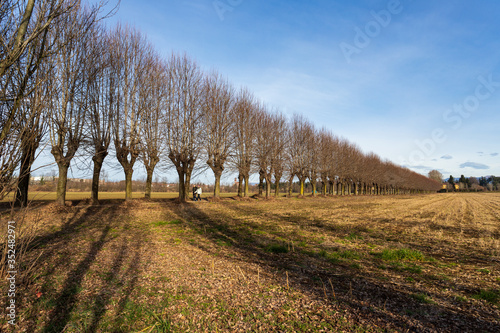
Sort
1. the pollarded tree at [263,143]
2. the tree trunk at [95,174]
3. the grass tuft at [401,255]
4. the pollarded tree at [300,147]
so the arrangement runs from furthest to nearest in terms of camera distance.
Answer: the pollarded tree at [300,147]
the pollarded tree at [263,143]
the tree trunk at [95,174]
the grass tuft at [401,255]

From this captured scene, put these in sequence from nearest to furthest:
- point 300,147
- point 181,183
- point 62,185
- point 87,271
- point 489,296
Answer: point 489,296 → point 87,271 → point 62,185 → point 181,183 → point 300,147

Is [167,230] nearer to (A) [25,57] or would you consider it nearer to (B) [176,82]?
(A) [25,57]

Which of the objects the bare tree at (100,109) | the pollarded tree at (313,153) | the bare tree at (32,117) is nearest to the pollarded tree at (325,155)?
the pollarded tree at (313,153)

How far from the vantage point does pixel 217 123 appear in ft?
90.8

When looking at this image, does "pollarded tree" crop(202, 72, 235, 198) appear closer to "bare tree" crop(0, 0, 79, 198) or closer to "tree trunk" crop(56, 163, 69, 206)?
"tree trunk" crop(56, 163, 69, 206)

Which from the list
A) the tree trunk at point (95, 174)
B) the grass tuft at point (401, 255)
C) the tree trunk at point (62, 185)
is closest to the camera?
the grass tuft at point (401, 255)

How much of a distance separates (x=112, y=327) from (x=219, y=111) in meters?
25.4

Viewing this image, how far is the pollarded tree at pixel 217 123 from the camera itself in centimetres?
2712

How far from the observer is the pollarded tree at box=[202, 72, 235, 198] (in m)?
27.1

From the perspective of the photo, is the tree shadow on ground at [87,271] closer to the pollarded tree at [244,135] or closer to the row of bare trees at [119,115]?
the row of bare trees at [119,115]

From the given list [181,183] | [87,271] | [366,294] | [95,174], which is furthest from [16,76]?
[181,183]

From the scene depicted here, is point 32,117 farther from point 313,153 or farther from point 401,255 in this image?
point 313,153

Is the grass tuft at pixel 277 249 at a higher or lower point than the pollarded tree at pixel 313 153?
lower

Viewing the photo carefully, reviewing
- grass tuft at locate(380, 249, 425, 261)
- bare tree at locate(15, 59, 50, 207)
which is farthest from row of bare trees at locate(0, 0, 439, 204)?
grass tuft at locate(380, 249, 425, 261)
